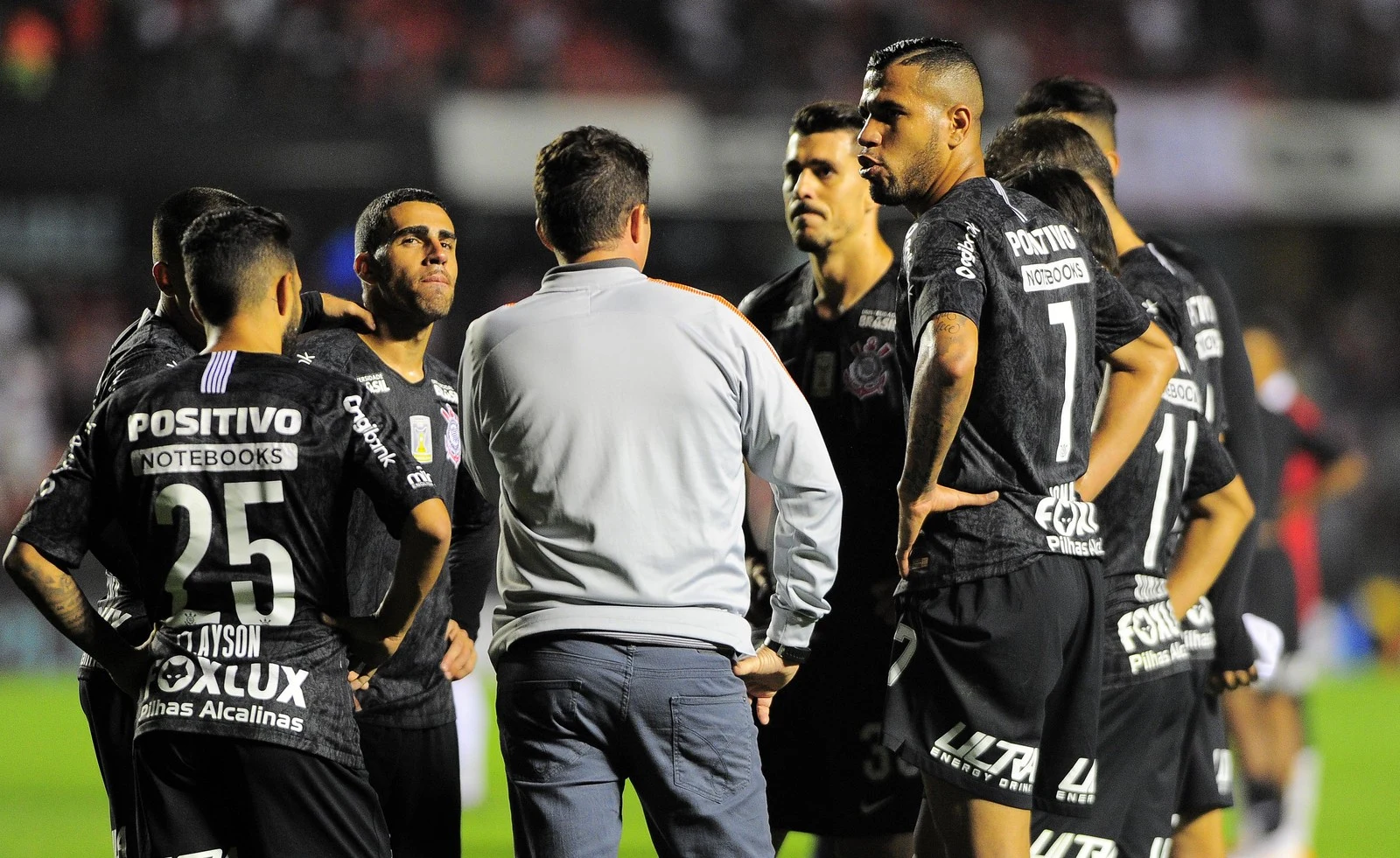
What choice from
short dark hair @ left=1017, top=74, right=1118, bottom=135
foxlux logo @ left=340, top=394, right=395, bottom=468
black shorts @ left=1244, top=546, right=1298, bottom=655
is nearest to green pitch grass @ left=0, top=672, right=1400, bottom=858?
black shorts @ left=1244, top=546, right=1298, bottom=655

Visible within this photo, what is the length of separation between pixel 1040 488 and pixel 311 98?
14301 mm

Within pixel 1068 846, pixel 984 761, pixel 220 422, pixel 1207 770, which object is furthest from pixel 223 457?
pixel 1207 770

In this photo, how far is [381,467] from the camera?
124 inches

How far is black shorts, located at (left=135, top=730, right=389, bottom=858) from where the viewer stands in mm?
3092

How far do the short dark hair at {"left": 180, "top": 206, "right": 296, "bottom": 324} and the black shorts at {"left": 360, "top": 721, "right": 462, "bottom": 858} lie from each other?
3.73ft

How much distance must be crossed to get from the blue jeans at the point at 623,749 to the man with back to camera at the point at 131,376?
1.06 m

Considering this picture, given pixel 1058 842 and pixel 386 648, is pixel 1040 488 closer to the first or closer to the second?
pixel 1058 842

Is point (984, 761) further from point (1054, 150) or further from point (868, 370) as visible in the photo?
point (1054, 150)

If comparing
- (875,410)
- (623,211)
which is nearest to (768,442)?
(623,211)

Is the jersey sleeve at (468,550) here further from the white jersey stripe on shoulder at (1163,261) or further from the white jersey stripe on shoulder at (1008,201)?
the white jersey stripe on shoulder at (1163,261)

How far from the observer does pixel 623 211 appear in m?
3.24

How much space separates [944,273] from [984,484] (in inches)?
17.4

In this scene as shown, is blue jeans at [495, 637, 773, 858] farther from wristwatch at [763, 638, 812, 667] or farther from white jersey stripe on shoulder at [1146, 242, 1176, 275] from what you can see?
white jersey stripe on shoulder at [1146, 242, 1176, 275]

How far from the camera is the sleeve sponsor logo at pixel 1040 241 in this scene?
3.36 m
